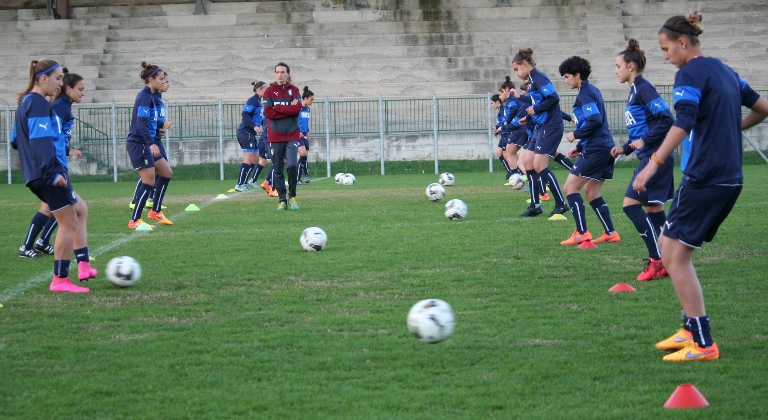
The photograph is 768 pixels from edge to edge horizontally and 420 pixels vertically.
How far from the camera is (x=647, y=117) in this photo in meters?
8.14

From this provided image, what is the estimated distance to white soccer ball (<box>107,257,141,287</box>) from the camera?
7.70 meters

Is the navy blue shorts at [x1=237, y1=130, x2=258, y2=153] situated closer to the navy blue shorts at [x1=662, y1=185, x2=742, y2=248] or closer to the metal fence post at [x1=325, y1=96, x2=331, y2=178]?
the metal fence post at [x1=325, y1=96, x2=331, y2=178]

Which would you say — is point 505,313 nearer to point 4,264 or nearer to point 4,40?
point 4,264

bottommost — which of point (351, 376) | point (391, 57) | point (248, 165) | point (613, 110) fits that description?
point (351, 376)

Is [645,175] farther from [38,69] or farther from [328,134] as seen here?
[328,134]

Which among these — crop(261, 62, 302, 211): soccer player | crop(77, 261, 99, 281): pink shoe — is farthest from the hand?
crop(261, 62, 302, 211): soccer player

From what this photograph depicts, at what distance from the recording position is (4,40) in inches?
1329

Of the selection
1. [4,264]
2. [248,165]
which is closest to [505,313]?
[4,264]

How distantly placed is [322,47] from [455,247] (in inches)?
946

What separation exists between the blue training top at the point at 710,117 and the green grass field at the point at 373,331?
3.39 ft

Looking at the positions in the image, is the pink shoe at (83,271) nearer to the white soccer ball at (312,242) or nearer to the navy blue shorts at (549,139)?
the white soccer ball at (312,242)

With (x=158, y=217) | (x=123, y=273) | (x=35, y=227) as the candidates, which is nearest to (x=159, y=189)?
(x=158, y=217)

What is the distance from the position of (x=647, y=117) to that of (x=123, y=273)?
466 centimetres

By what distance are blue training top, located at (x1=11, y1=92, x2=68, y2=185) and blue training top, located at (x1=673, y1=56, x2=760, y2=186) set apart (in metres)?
4.83
